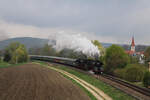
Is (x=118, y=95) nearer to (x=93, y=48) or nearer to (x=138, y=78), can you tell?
(x=93, y=48)

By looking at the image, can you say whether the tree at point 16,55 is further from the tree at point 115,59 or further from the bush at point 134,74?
the bush at point 134,74

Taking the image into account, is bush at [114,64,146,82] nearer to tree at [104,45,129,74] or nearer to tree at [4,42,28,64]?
tree at [104,45,129,74]

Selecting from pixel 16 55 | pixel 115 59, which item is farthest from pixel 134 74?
pixel 16 55

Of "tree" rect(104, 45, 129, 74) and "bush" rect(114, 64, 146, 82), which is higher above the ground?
"tree" rect(104, 45, 129, 74)

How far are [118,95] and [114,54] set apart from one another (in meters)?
29.1

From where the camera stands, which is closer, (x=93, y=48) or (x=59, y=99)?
(x=59, y=99)

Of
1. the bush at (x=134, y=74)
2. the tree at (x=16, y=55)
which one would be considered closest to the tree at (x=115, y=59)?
the bush at (x=134, y=74)

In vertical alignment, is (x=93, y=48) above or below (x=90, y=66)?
above

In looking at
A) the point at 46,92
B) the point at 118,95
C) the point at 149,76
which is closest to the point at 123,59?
the point at 149,76

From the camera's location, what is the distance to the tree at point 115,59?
1656 inches


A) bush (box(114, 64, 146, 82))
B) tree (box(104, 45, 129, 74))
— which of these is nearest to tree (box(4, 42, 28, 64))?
tree (box(104, 45, 129, 74))

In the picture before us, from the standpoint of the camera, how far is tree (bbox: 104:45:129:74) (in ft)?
138

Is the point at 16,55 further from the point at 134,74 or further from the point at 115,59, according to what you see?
the point at 134,74

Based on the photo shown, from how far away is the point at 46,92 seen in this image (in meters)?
14.6
